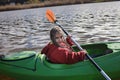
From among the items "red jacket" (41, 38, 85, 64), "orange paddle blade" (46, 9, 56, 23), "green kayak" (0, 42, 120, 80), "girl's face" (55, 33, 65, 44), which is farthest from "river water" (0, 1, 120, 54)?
"girl's face" (55, 33, 65, 44)

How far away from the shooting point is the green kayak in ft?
21.5

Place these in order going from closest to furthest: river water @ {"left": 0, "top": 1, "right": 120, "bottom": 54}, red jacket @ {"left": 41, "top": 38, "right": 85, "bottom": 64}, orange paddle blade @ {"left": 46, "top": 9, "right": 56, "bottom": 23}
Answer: red jacket @ {"left": 41, "top": 38, "right": 85, "bottom": 64} < orange paddle blade @ {"left": 46, "top": 9, "right": 56, "bottom": 23} < river water @ {"left": 0, "top": 1, "right": 120, "bottom": 54}

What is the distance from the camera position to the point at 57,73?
6684 millimetres

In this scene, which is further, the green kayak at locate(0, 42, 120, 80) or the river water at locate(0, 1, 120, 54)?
the river water at locate(0, 1, 120, 54)

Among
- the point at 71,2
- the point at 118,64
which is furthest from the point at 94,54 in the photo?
the point at 71,2

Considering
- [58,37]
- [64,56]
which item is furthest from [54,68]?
[58,37]

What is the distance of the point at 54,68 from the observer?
6676mm

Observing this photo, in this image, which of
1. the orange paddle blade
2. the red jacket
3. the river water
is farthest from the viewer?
the river water

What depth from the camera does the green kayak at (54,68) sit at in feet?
21.5

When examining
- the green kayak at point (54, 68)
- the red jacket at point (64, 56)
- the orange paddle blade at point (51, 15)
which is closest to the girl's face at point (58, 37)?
the red jacket at point (64, 56)

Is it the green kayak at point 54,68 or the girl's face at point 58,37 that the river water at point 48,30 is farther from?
the girl's face at point 58,37

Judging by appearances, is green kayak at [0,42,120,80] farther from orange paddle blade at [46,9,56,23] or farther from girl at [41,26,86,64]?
orange paddle blade at [46,9,56,23]

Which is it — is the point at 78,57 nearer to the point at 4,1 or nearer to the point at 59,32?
the point at 59,32

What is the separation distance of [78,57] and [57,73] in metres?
0.56
